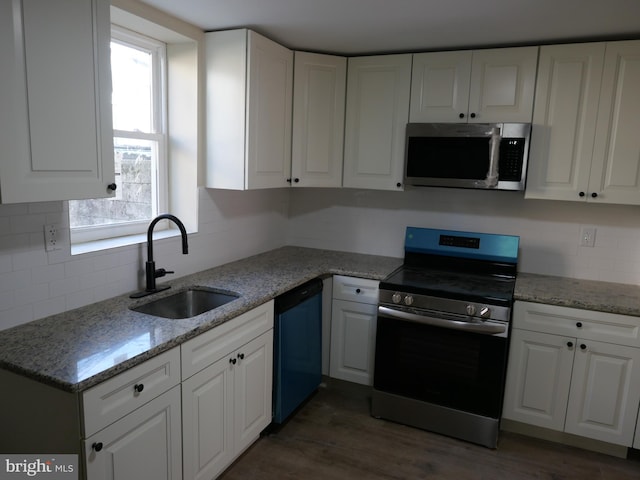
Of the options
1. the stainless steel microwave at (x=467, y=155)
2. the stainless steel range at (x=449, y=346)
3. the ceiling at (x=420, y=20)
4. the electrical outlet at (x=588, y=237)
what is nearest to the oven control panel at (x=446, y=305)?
the stainless steel range at (x=449, y=346)

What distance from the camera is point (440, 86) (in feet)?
9.31

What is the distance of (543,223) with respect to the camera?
9.76ft

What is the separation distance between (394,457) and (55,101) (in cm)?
229

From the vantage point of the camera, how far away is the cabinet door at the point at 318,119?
3.00m

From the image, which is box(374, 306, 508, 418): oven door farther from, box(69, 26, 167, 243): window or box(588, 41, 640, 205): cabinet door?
box(69, 26, 167, 243): window

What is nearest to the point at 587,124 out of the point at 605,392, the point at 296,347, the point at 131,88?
the point at 605,392

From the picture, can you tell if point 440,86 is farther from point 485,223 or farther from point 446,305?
point 446,305

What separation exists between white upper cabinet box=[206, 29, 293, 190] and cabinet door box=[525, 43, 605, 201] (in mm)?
1556

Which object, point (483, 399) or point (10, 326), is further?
point (483, 399)

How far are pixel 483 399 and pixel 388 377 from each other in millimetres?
542

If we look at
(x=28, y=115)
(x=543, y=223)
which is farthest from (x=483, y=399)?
(x=28, y=115)

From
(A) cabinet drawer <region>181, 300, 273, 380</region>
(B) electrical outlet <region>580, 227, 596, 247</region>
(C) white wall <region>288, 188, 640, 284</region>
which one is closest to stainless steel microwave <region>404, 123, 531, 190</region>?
(C) white wall <region>288, 188, 640, 284</region>

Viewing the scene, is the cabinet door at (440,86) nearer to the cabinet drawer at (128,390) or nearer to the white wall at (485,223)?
the white wall at (485,223)

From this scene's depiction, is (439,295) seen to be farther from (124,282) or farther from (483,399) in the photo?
(124,282)
